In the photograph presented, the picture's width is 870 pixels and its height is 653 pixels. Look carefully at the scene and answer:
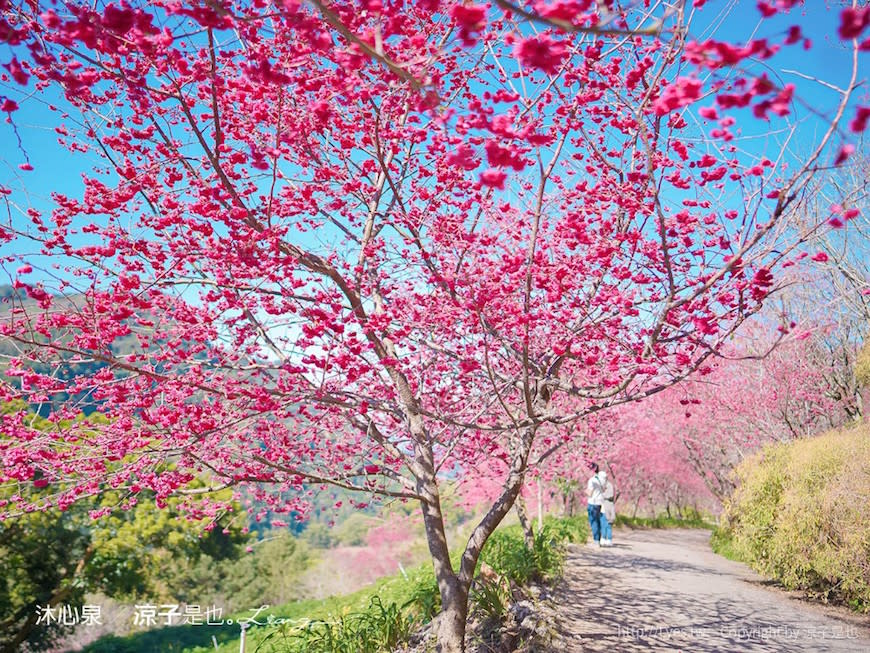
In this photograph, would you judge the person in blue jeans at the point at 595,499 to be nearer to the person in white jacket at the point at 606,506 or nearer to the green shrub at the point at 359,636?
the person in white jacket at the point at 606,506

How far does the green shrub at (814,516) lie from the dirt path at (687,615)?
1.37 feet

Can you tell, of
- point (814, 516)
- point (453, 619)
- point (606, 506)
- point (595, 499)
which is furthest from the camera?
point (606, 506)

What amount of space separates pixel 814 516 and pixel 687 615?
2.57m

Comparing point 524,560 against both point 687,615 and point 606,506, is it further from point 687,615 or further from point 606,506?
point 606,506

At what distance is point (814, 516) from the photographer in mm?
7680

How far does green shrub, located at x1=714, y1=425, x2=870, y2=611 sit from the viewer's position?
690cm

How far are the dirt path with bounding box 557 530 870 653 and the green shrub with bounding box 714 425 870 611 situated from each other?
1.37 feet

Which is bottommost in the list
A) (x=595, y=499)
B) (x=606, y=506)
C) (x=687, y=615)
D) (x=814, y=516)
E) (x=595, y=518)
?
(x=687, y=615)

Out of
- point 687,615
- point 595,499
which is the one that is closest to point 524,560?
point 687,615

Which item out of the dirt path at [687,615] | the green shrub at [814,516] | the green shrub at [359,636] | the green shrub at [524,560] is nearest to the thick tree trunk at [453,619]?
the green shrub at [359,636]

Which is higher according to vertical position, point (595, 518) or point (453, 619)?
point (453, 619)

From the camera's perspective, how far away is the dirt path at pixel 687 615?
547 cm

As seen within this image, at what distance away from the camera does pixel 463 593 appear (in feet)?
15.5

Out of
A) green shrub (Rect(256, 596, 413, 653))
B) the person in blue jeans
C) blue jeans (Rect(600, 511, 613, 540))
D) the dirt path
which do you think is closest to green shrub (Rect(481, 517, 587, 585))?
the dirt path
